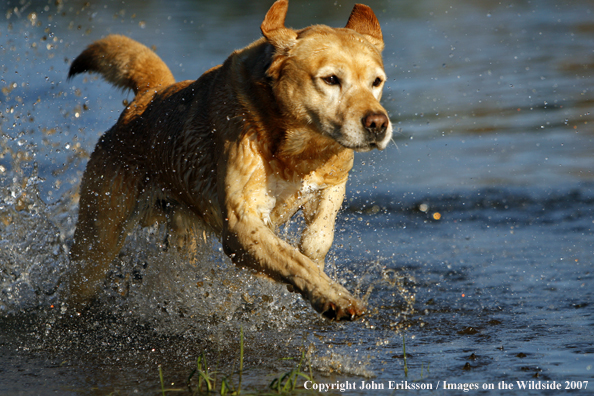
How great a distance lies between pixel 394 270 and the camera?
544 centimetres

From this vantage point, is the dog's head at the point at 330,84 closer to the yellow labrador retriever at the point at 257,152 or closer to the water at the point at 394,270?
the yellow labrador retriever at the point at 257,152

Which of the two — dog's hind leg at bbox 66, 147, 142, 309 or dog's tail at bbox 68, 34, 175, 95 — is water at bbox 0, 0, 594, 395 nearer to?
dog's hind leg at bbox 66, 147, 142, 309

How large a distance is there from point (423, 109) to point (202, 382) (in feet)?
24.3

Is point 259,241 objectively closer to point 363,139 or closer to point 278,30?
point 363,139

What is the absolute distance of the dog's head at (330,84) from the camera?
338cm

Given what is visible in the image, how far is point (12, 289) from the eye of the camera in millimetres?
4980

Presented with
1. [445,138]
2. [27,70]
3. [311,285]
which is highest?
[27,70]

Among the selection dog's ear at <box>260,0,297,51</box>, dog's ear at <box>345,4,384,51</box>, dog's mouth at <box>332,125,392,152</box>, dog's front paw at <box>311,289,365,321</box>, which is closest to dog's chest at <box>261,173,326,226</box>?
dog's mouth at <box>332,125,392,152</box>

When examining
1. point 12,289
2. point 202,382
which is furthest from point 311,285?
point 12,289

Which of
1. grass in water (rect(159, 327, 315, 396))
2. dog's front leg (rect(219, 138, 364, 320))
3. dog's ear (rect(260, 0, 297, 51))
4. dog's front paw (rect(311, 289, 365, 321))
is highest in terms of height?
dog's ear (rect(260, 0, 297, 51))

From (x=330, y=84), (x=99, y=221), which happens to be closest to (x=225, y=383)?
(x=330, y=84)

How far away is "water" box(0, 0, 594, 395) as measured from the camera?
356cm

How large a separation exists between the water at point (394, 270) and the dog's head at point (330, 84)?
1189mm

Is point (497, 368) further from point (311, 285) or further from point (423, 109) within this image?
point (423, 109)
